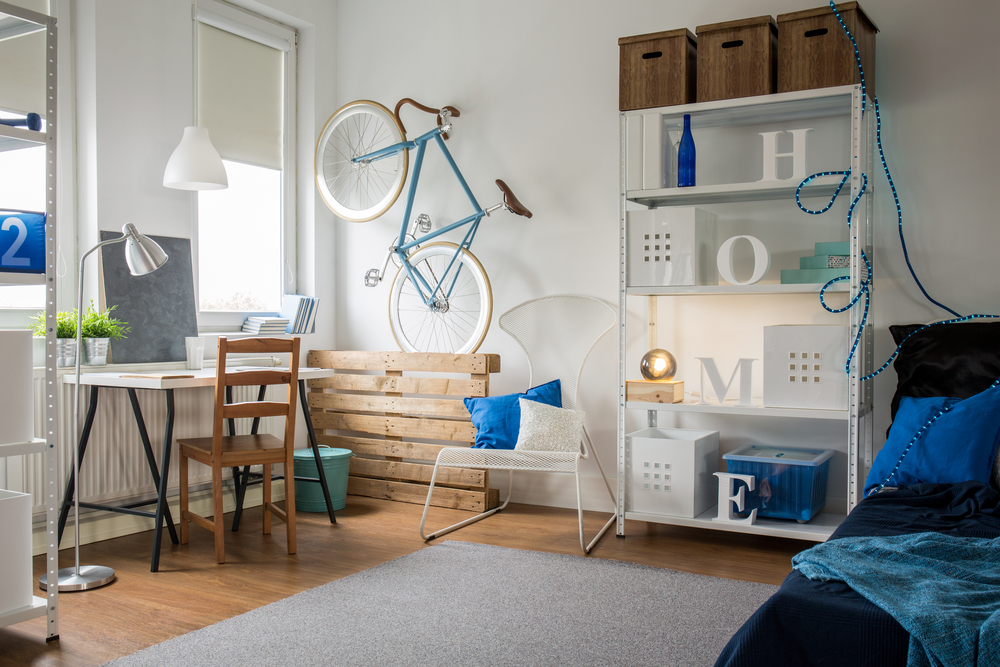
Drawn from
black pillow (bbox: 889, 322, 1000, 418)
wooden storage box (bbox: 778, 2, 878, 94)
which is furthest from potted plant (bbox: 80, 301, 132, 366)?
black pillow (bbox: 889, 322, 1000, 418)

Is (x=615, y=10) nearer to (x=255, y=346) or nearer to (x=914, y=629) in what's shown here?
(x=255, y=346)

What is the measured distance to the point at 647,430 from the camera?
11.2 feet

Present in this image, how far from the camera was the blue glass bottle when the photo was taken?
120 inches

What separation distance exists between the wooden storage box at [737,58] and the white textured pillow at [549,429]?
1.34m

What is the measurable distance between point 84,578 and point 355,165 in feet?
7.97

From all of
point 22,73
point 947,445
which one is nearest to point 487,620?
point 947,445

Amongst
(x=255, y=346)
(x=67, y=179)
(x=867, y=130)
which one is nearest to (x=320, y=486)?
(x=255, y=346)

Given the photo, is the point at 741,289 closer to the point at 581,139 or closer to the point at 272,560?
the point at 581,139

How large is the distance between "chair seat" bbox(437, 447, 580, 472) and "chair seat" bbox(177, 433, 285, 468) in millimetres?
622

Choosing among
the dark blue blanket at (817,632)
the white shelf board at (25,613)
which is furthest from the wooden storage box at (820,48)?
the white shelf board at (25,613)

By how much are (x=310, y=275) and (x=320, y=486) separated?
120 cm

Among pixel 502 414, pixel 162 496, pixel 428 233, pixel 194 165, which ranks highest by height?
pixel 194 165

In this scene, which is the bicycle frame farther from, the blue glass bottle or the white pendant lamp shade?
the blue glass bottle

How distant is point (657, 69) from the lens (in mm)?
3062
